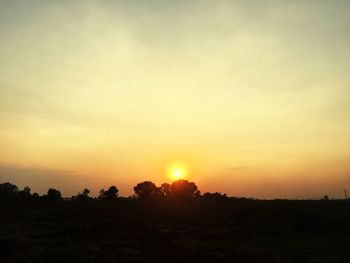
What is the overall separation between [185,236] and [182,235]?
84cm

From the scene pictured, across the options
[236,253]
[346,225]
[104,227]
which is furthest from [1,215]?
[346,225]

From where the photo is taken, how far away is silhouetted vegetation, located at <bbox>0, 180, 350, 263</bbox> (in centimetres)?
3641

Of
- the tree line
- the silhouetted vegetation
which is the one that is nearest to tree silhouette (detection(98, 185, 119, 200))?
the tree line

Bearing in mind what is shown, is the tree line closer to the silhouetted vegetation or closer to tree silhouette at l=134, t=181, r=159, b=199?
tree silhouette at l=134, t=181, r=159, b=199

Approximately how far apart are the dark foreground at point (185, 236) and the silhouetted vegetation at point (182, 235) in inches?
3.3

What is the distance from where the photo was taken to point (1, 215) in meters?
71.1

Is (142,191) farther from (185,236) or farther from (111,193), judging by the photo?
(185,236)

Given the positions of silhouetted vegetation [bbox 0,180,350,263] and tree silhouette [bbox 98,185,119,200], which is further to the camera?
tree silhouette [bbox 98,185,119,200]

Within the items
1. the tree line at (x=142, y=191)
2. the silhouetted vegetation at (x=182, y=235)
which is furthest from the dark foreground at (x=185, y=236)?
the tree line at (x=142, y=191)

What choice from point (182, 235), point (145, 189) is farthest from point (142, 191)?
point (182, 235)

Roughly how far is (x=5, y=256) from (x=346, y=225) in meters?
44.4

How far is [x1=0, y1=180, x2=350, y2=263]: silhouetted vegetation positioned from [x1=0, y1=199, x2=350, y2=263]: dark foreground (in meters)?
0.08

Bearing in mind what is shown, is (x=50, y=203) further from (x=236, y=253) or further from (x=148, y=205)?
(x=236, y=253)

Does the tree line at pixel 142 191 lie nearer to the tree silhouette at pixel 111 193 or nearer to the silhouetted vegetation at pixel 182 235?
the tree silhouette at pixel 111 193
